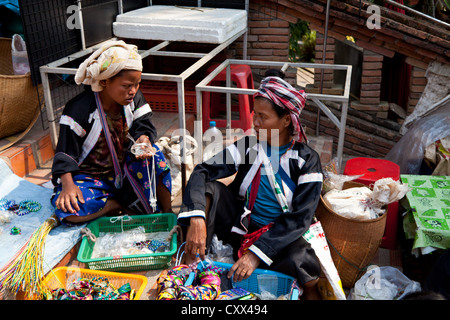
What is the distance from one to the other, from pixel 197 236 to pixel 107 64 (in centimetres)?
124

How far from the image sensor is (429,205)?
3.32m

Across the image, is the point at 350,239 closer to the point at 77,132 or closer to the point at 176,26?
the point at 77,132

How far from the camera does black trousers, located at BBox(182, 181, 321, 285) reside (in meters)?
2.61

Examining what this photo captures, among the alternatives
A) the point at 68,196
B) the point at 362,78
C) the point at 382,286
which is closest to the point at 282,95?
the point at 382,286

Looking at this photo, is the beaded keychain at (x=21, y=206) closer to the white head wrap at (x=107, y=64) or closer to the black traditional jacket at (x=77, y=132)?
the black traditional jacket at (x=77, y=132)

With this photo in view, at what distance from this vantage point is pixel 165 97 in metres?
4.92

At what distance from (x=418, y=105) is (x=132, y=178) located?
389cm

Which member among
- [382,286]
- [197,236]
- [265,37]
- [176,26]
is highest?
[176,26]

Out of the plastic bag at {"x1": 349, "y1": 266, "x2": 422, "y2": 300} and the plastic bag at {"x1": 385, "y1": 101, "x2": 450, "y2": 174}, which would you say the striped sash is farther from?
the plastic bag at {"x1": 385, "y1": 101, "x2": 450, "y2": 174}

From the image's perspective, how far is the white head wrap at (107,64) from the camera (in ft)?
9.50

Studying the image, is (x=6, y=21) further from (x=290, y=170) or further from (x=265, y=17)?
(x=290, y=170)

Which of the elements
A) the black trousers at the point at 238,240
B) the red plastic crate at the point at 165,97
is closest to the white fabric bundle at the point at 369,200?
the black trousers at the point at 238,240

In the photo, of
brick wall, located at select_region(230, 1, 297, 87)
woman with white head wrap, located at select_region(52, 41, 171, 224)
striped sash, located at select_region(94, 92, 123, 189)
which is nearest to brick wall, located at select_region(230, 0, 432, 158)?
brick wall, located at select_region(230, 1, 297, 87)
